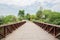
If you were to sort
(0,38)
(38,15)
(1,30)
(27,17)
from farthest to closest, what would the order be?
1. (27,17)
2. (38,15)
3. (1,30)
4. (0,38)

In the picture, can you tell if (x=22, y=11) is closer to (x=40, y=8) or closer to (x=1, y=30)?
(x=40, y=8)

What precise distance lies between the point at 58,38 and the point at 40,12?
357 ft

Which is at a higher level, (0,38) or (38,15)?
(0,38)

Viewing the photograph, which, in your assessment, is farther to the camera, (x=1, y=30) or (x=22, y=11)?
(x=22, y=11)

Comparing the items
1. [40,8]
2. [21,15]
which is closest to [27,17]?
[21,15]

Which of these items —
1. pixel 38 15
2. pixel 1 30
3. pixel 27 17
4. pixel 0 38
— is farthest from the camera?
pixel 27 17

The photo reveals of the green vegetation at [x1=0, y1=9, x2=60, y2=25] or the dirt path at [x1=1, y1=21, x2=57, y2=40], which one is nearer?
the dirt path at [x1=1, y1=21, x2=57, y2=40]

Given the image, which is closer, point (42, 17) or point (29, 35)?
point (29, 35)

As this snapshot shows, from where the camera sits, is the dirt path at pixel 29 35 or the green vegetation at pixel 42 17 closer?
the dirt path at pixel 29 35

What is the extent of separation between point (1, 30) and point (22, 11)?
163 m

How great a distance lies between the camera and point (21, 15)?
172 meters

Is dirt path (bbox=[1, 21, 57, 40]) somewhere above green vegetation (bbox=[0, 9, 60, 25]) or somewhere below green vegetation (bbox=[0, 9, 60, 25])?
above

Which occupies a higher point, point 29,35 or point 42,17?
point 29,35

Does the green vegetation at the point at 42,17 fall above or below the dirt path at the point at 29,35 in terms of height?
below
